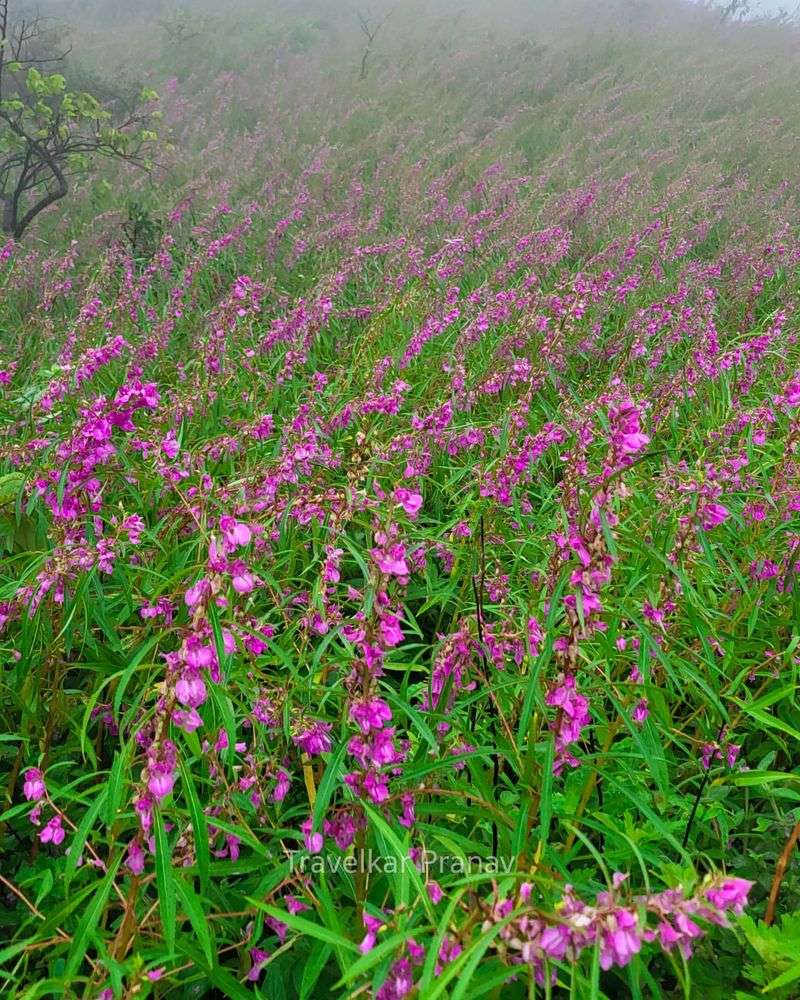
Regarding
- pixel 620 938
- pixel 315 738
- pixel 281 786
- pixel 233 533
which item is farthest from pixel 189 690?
pixel 620 938

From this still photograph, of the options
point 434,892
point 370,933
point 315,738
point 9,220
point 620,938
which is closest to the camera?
point 620,938

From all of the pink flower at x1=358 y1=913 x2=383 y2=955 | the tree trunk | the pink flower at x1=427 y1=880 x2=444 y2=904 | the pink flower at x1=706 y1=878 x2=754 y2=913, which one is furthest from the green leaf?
the tree trunk

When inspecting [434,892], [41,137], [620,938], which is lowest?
[434,892]

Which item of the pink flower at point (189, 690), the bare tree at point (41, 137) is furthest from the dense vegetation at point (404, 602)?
the bare tree at point (41, 137)

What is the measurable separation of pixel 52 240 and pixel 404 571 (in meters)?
8.69

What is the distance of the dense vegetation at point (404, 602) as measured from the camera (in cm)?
133

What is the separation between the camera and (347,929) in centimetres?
148

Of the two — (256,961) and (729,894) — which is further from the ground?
(729,894)

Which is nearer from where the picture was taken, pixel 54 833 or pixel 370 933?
pixel 370 933

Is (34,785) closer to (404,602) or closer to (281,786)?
(281,786)

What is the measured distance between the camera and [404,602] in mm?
3059

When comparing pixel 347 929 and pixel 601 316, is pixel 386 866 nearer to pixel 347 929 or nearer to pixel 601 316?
pixel 347 929

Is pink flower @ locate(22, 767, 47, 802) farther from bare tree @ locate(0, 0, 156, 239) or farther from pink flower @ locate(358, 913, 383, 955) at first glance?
bare tree @ locate(0, 0, 156, 239)

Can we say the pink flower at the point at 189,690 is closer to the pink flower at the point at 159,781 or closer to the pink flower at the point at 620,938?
the pink flower at the point at 159,781
